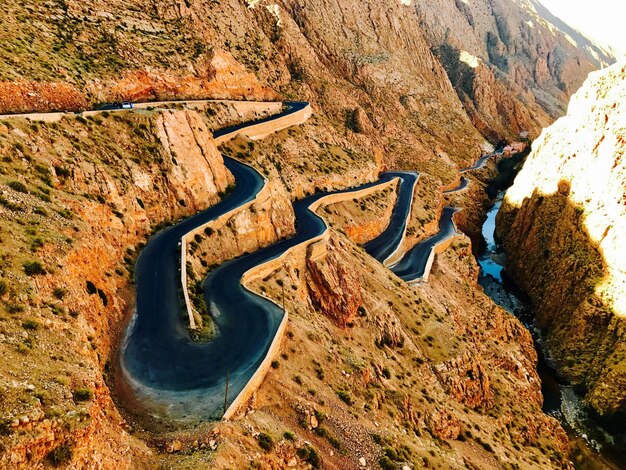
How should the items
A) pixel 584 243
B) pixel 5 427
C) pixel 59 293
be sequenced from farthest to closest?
pixel 584 243, pixel 59 293, pixel 5 427

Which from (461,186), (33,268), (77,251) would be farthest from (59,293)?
(461,186)

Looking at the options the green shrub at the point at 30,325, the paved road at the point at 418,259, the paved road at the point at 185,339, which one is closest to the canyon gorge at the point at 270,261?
the green shrub at the point at 30,325

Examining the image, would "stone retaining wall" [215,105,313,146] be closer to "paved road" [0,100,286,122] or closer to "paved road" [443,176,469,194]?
"paved road" [0,100,286,122]

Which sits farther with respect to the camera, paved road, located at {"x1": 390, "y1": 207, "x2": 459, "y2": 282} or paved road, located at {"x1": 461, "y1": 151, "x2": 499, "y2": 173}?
paved road, located at {"x1": 461, "y1": 151, "x2": 499, "y2": 173}

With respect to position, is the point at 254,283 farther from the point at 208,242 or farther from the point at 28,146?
the point at 28,146

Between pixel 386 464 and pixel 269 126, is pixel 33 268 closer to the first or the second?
pixel 386 464

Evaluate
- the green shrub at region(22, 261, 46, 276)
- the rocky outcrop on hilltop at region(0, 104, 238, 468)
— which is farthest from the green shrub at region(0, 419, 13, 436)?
the green shrub at region(22, 261, 46, 276)

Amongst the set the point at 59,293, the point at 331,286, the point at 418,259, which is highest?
the point at 418,259

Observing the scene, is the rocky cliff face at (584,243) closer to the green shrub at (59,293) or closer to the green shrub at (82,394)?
the green shrub at (82,394)
